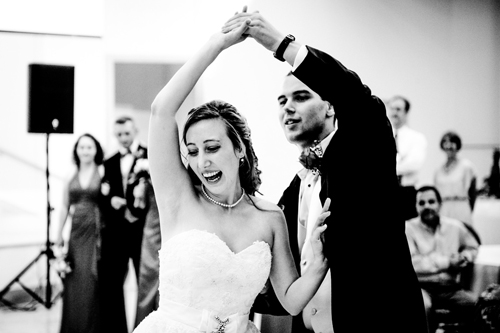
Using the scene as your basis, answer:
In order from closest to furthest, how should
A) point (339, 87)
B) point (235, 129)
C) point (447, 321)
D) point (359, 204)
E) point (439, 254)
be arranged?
point (339, 87) < point (359, 204) < point (235, 129) < point (447, 321) < point (439, 254)

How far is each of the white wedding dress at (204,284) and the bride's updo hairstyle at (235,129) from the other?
0.99ft

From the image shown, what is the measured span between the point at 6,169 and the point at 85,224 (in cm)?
68

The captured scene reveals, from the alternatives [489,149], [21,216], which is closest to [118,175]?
[21,216]

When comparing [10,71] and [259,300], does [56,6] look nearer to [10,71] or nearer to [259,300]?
[10,71]

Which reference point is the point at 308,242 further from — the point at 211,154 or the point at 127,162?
the point at 127,162

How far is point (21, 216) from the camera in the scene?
394cm

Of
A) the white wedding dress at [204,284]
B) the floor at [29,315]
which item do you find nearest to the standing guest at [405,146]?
the floor at [29,315]

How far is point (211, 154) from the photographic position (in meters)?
1.94

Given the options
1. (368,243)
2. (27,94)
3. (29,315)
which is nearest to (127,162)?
(27,94)

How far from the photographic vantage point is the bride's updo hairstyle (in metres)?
1.97

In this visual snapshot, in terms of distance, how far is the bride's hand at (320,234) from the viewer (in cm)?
183

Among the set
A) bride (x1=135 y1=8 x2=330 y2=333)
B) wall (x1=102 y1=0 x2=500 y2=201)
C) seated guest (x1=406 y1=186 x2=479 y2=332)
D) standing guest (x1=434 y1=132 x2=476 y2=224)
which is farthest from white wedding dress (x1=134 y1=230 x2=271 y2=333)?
standing guest (x1=434 y1=132 x2=476 y2=224)

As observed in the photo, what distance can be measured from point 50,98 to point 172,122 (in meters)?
2.48

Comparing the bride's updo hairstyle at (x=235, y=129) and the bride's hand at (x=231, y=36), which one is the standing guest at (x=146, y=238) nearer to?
the bride's updo hairstyle at (x=235, y=129)
